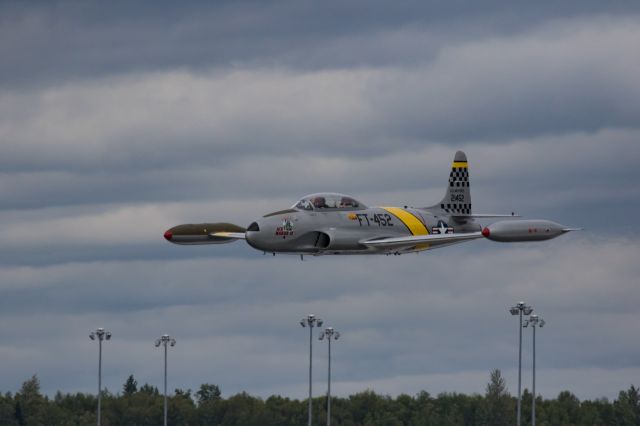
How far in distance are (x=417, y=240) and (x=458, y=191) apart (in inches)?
461

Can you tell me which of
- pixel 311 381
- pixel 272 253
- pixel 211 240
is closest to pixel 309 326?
pixel 311 381

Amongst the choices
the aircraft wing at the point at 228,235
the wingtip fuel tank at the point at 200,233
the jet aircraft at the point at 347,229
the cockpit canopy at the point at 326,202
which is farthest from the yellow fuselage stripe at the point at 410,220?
the wingtip fuel tank at the point at 200,233

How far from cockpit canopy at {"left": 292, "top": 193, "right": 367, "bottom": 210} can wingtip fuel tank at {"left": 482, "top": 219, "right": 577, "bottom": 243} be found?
47.9 feet

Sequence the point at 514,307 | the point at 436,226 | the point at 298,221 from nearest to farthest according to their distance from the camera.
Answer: the point at 298,221, the point at 436,226, the point at 514,307

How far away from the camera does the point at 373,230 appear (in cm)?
11238

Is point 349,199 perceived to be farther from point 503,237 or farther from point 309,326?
point 309,326

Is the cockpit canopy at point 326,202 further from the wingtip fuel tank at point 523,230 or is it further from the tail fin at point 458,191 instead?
the wingtip fuel tank at point 523,230

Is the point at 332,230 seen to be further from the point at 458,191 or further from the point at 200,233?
the point at 458,191

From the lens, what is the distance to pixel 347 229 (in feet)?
364

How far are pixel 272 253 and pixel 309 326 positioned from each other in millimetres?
37173

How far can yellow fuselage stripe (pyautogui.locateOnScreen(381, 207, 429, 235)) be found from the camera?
11481 cm

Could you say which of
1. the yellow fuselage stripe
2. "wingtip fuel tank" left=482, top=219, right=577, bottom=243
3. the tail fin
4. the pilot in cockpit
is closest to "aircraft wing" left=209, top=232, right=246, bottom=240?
the pilot in cockpit

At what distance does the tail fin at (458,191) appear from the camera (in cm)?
12038

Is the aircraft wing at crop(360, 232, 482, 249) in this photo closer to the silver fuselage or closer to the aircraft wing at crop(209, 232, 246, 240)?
the silver fuselage
